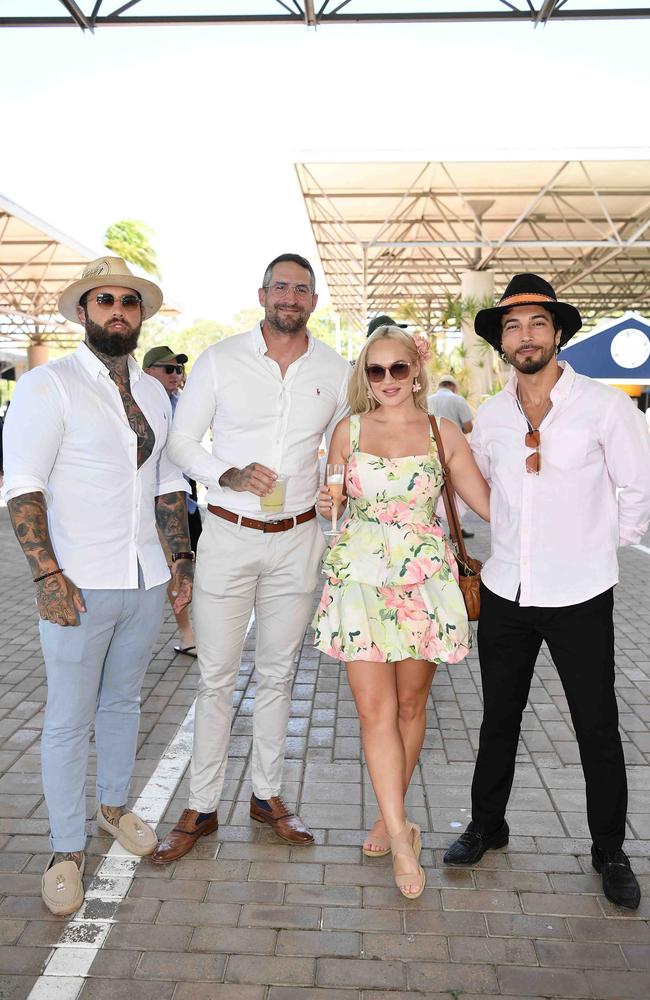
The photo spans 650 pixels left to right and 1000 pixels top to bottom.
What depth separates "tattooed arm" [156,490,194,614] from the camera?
3.54 m

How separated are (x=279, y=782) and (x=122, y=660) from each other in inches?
34.9

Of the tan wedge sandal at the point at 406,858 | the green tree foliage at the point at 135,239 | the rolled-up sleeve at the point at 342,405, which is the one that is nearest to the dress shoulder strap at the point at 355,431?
the rolled-up sleeve at the point at 342,405

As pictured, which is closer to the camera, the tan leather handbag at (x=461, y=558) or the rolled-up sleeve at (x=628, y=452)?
the rolled-up sleeve at (x=628, y=452)

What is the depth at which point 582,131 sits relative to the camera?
13117 mm

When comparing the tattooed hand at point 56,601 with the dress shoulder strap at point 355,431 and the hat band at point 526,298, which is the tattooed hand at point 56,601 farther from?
the hat band at point 526,298

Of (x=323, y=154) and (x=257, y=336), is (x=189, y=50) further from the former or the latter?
(x=257, y=336)

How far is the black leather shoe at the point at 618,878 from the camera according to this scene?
10.2ft

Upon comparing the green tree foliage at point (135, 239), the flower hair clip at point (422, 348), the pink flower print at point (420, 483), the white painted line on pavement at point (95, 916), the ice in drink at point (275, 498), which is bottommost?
the white painted line on pavement at point (95, 916)

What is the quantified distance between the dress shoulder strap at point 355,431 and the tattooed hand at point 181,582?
2.56 ft

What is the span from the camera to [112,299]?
10.5 ft

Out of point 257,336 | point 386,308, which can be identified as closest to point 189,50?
point 257,336

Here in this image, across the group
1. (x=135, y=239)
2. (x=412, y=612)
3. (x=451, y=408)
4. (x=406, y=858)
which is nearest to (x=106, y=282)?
(x=412, y=612)

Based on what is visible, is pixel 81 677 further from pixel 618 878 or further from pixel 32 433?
pixel 618 878

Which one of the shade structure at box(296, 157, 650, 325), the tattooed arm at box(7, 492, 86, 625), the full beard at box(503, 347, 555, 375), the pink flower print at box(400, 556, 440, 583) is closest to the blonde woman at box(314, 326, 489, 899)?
the pink flower print at box(400, 556, 440, 583)
